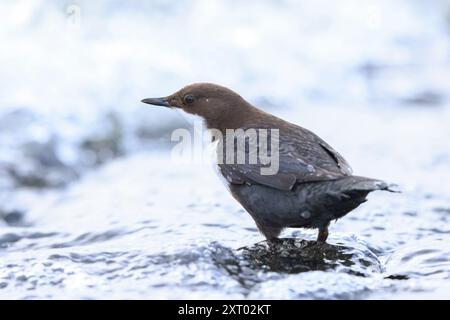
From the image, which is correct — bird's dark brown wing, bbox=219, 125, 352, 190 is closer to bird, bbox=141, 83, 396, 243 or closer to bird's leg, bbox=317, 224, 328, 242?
bird, bbox=141, 83, 396, 243

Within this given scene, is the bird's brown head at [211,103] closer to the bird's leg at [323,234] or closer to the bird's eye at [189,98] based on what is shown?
the bird's eye at [189,98]

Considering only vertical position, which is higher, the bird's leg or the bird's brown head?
the bird's brown head

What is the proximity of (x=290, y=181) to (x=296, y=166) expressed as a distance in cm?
11

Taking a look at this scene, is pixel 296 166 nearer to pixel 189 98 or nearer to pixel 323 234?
pixel 323 234

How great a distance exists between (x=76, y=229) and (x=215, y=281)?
181cm

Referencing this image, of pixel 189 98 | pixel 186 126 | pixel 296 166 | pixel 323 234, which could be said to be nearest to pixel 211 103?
pixel 189 98

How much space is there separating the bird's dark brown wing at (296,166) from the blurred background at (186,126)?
413 millimetres

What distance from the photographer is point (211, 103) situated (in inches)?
205

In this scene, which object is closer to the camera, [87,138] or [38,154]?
[38,154]

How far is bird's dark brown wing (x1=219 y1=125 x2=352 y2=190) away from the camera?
4.38 metres

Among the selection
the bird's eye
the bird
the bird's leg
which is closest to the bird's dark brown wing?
the bird

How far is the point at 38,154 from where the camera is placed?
25.4ft
